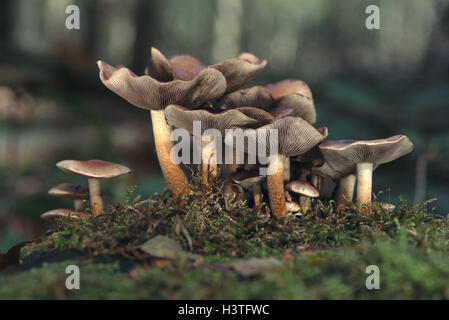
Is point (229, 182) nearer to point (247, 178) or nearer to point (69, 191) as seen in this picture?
point (247, 178)

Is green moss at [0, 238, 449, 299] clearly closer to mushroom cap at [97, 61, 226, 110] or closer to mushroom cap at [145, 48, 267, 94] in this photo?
mushroom cap at [97, 61, 226, 110]

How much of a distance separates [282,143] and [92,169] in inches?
61.5

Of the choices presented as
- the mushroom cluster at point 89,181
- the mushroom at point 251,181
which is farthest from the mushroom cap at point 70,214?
the mushroom at point 251,181

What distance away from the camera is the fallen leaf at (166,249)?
184 centimetres

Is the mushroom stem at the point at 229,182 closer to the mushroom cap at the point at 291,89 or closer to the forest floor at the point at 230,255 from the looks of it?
the forest floor at the point at 230,255

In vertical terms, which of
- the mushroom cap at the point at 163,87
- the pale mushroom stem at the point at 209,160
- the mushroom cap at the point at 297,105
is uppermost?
the mushroom cap at the point at 163,87

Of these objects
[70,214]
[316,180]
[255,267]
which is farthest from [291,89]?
[70,214]

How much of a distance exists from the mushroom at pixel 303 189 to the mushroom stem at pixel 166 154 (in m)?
0.87

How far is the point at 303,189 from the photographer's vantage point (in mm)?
2742

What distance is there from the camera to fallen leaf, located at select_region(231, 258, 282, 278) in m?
1.71

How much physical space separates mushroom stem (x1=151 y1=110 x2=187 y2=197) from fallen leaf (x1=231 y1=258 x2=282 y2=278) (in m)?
1.26

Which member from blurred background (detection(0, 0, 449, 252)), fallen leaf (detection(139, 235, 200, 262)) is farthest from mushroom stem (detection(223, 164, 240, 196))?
blurred background (detection(0, 0, 449, 252))
